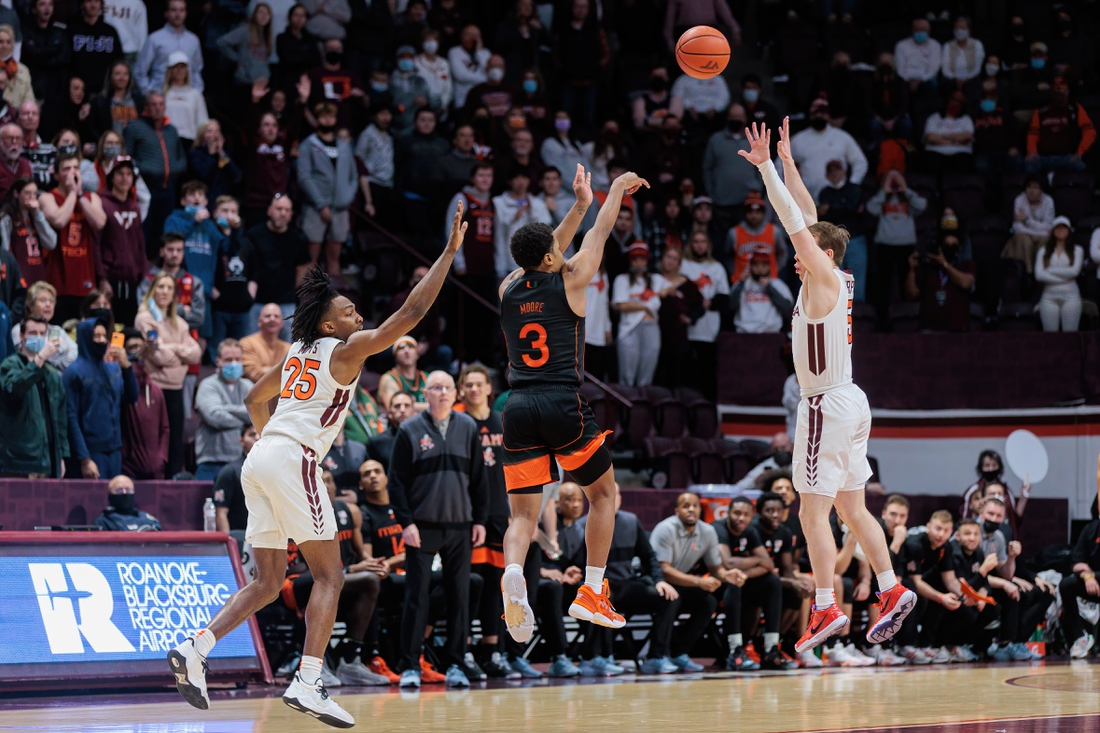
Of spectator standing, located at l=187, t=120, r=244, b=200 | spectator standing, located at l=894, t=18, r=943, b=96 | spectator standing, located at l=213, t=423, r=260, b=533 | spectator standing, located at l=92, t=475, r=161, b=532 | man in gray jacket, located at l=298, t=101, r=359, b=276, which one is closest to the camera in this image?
spectator standing, located at l=92, t=475, r=161, b=532

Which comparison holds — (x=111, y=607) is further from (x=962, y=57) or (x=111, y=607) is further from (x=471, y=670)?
(x=962, y=57)

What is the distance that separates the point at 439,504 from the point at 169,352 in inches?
127

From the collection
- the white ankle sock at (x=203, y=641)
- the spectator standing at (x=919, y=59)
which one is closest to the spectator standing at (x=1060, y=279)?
the spectator standing at (x=919, y=59)

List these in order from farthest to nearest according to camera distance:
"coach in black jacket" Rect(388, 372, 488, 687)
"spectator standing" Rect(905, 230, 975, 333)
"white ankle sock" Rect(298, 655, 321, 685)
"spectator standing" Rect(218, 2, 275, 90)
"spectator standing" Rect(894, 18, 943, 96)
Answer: "spectator standing" Rect(894, 18, 943, 96)
"spectator standing" Rect(905, 230, 975, 333)
"spectator standing" Rect(218, 2, 275, 90)
"coach in black jacket" Rect(388, 372, 488, 687)
"white ankle sock" Rect(298, 655, 321, 685)

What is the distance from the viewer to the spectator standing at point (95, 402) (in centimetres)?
1289

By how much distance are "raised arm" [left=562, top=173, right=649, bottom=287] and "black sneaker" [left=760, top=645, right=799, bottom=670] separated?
640 centimetres

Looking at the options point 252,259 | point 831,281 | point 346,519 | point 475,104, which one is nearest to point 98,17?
point 252,259

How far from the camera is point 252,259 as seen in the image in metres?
15.8

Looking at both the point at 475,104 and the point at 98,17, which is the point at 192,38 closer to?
the point at 98,17

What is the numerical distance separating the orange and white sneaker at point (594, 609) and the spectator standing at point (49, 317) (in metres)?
6.01

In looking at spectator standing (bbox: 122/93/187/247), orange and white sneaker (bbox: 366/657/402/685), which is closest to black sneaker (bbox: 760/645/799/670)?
orange and white sneaker (bbox: 366/657/402/685)

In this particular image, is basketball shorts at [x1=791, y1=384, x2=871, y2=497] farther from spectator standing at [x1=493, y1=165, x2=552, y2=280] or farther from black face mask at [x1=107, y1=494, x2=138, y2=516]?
spectator standing at [x1=493, y1=165, x2=552, y2=280]

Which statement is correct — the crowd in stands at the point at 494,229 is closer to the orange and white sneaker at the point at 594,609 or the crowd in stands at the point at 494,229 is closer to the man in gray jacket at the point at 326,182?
the man in gray jacket at the point at 326,182

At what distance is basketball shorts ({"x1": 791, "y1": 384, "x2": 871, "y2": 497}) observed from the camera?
9148 mm
